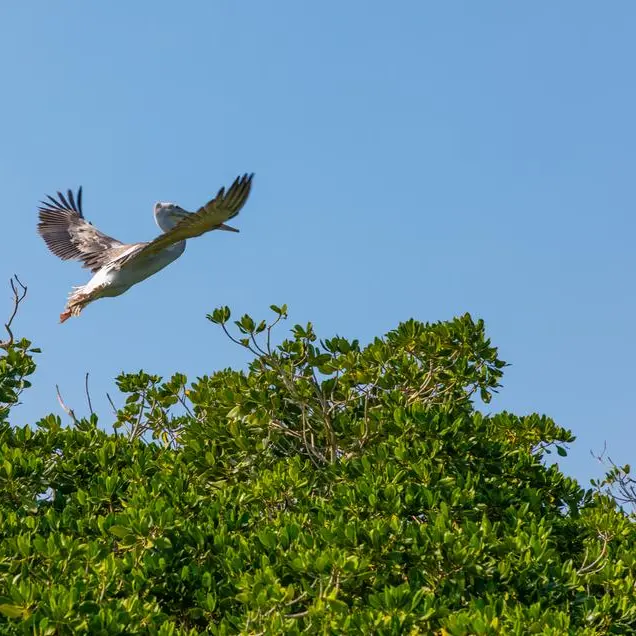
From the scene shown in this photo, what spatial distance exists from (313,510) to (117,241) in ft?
27.0

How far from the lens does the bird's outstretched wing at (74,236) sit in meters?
14.6

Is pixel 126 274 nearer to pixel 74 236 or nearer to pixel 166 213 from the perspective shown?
pixel 166 213

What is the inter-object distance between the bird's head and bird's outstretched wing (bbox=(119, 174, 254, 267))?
4.03 feet

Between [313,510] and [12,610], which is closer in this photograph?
[12,610]

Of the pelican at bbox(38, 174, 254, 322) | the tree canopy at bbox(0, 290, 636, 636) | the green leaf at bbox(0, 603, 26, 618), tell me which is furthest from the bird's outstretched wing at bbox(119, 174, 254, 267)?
the green leaf at bbox(0, 603, 26, 618)

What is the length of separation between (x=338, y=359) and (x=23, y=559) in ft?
13.2

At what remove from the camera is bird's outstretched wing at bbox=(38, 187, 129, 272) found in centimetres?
1462

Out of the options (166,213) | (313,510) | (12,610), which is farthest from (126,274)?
(12,610)

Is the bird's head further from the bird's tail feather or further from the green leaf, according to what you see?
the green leaf

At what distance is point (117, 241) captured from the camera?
50.9ft

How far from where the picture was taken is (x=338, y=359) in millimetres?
10383

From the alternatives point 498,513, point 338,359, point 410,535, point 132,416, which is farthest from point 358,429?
point 132,416

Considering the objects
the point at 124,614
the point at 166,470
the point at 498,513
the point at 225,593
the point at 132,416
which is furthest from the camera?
the point at 132,416

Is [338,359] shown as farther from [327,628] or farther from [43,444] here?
[327,628]
